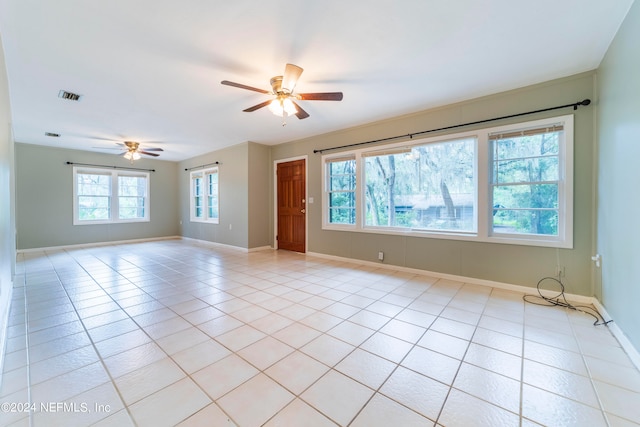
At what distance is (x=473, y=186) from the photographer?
3.62 metres

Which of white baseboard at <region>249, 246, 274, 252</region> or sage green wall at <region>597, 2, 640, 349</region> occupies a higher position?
sage green wall at <region>597, 2, 640, 349</region>

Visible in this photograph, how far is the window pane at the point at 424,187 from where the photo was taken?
3721 millimetres

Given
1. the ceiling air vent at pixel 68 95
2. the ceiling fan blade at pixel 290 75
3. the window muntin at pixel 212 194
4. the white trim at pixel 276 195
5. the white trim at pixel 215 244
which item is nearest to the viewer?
the ceiling fan blade at pixel 290 75

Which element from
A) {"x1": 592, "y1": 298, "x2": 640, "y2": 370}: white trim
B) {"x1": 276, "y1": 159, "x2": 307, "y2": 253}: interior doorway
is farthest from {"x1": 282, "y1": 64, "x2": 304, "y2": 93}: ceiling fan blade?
{"x1": 592, "y1": 298, "x2": 640, "y2": 370}: white trim

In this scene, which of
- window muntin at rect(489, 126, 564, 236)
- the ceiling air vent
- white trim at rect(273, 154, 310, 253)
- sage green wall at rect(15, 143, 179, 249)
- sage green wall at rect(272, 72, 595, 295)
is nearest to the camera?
sage green wall at rect(272, 72, 595, 295)

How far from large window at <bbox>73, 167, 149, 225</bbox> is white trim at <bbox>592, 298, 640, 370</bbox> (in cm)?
962

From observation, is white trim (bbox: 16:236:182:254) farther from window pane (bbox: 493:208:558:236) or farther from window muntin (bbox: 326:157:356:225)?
window pane (bbox: 493:208:558:236)

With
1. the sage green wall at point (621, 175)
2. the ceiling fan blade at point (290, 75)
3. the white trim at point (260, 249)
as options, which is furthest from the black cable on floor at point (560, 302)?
the white trim at point (260, 249)

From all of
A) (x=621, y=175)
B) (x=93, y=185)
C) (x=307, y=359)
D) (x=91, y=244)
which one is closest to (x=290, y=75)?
(x=307, y=359)

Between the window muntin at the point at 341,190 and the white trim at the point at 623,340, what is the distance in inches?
132

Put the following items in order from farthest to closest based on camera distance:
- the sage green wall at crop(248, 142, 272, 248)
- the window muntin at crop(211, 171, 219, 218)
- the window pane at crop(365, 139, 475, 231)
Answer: the window muntin at crop(211, 171, 219, 218)
the sage green wall at crop(248, 142, 272, 248)
the window pane at crop(365, 139, 475, 231)

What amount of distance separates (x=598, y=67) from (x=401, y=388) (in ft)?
12.4

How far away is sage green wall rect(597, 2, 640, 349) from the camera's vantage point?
193 centimetres

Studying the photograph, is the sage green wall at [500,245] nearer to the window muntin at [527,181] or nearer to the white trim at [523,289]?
the white trim at [523,289]
